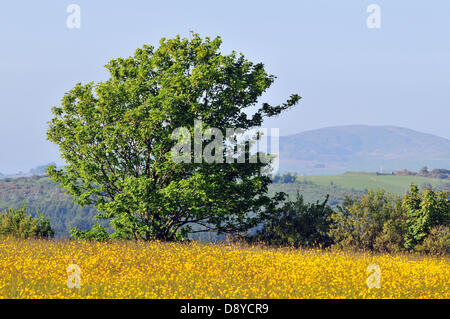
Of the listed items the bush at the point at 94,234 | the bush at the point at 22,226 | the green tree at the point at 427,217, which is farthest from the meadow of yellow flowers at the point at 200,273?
the bush at the point at 22,226

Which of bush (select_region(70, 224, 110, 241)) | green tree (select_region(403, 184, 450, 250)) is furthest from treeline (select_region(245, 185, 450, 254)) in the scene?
bush (select_region(70, 224, 110, 241))

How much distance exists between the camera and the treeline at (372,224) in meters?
24.0

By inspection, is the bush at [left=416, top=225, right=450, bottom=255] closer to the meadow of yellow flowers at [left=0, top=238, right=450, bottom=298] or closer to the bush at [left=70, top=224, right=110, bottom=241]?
the meadow of yellow flowers at [left=0, top=238, right=450, bottom=298]

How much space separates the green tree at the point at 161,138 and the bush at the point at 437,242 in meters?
7.71

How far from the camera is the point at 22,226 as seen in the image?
26.3 meters

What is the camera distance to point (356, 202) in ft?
84.3

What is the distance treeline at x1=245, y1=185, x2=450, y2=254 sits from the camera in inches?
A: 945

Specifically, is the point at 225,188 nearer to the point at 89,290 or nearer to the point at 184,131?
the point at 184,131

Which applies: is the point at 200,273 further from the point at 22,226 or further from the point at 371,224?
the point at 22,226

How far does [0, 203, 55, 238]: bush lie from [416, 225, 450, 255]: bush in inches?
708

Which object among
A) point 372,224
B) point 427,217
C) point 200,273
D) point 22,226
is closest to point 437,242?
point 427,217

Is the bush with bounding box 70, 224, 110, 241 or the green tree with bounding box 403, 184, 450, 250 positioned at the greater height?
the green tree with bounding box 403, 184, 450, 250

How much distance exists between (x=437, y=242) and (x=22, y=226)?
19.7m
